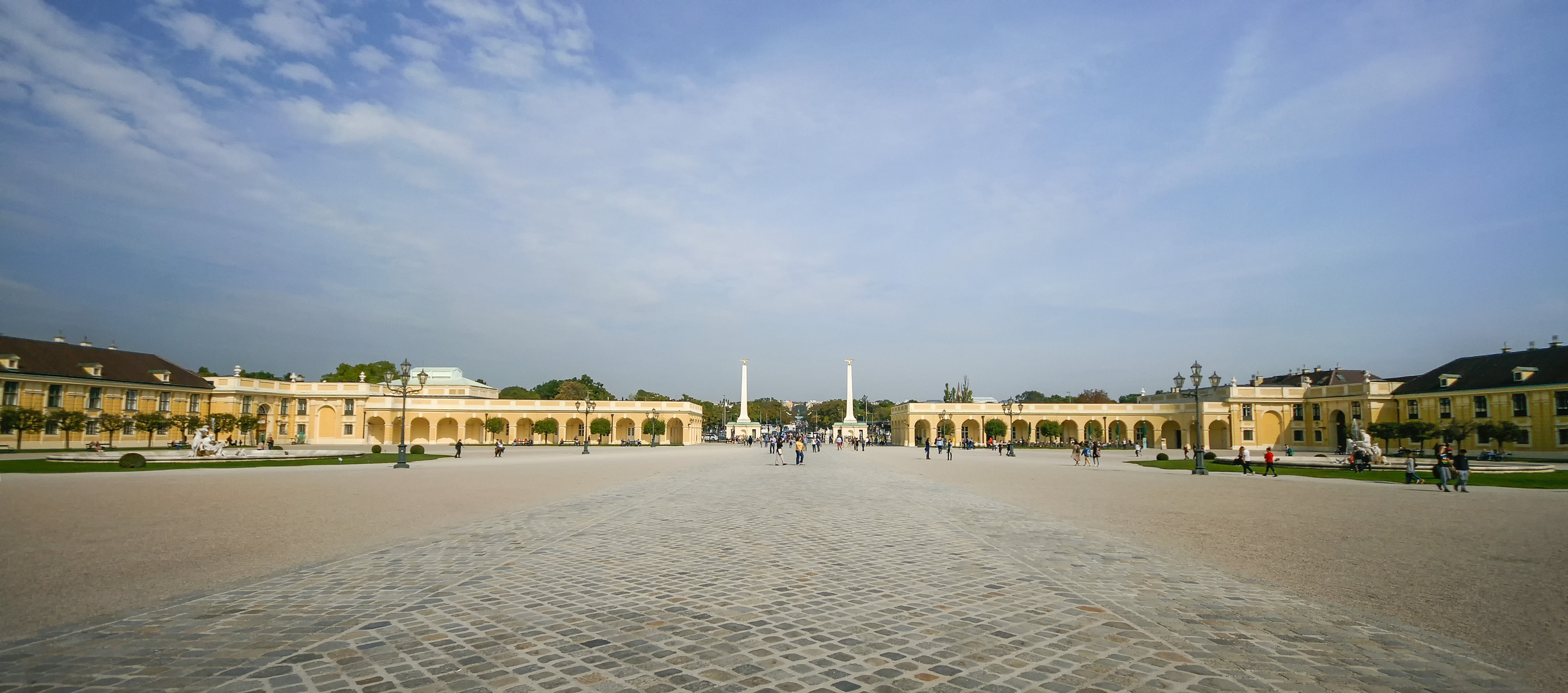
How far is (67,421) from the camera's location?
4922 cm

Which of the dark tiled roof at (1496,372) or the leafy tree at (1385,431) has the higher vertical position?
the dark tiled roof at (1496,372)

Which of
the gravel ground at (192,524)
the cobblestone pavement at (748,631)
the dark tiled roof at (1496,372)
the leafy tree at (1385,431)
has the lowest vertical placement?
the gravel ground at (192,524)

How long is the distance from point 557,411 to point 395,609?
78.3 meters

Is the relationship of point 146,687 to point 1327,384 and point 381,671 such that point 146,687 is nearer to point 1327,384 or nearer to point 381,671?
point 381,671

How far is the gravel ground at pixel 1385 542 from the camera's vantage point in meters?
6.15

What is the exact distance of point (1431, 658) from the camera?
5020 millimetres

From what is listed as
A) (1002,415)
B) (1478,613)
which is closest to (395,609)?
(1478,613)

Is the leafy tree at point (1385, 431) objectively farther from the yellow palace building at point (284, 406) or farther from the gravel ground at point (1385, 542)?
the yellow palace building at point (284, 406)

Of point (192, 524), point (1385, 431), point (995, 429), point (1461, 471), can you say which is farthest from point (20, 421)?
point (1385, 431)

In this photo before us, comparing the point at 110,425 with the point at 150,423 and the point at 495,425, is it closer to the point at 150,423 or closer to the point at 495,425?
the point at 150,423

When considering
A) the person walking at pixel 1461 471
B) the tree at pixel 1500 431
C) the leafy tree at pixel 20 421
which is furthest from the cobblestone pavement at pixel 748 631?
the tree at pixel 1500 431

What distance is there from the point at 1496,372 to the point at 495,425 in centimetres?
8538

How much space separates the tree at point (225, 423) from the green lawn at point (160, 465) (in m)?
29.2

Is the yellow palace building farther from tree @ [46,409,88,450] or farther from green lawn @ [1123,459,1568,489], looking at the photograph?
green lawn @ [1123,459,1568,489]
